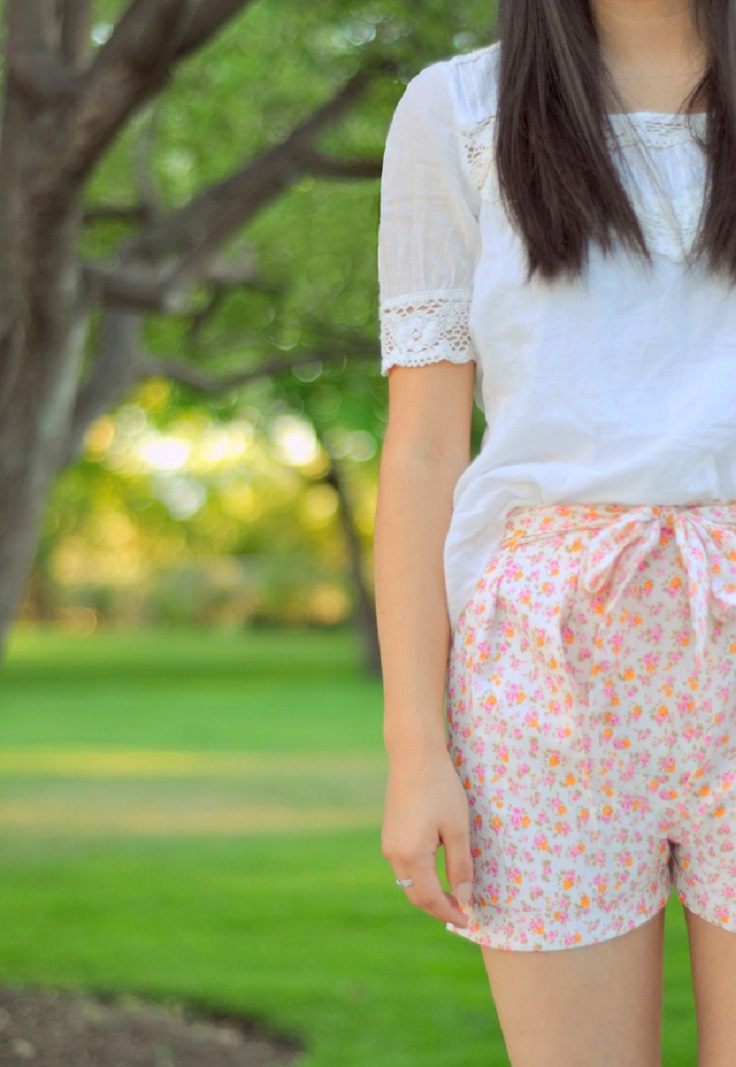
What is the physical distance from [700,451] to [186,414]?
42.8 feet

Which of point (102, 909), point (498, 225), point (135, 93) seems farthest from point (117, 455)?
point (498, 225)

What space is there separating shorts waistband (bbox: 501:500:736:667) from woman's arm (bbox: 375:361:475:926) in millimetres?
162

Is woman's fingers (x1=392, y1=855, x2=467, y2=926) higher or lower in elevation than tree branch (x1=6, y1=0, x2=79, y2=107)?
lower

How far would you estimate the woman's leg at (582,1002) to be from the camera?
53.2 inches

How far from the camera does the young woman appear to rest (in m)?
A: 1.36

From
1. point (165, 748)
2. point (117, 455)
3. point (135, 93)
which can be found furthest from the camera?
point (117, 455)

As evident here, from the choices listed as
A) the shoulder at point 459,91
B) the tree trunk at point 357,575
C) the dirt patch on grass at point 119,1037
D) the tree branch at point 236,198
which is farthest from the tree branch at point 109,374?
the tree trunk at point 357,575

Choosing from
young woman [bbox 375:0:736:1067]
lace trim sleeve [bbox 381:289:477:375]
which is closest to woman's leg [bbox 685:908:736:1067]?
young woman [bbox 375:0:736:1067]

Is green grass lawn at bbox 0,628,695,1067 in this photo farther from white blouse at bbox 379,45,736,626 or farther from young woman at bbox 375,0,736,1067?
white blouse at bbox 379,45,736,626

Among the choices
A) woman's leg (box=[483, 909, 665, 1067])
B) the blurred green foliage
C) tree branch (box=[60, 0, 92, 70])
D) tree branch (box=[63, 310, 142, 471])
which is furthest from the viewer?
tree branch (box=[63, 310, 142, 471])

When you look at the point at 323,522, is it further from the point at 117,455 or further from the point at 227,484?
the point at 117,455

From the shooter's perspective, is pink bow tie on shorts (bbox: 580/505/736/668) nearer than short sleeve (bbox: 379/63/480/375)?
Yes

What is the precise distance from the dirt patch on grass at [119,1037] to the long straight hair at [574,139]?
12.0 feet

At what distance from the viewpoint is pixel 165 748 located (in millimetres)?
13180
